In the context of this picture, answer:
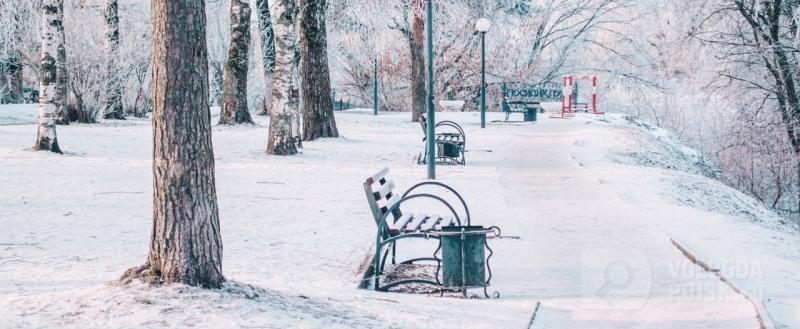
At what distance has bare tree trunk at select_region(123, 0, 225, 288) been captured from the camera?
19.5 ft

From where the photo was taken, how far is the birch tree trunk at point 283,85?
17.2 metres

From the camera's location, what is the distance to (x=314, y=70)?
2056cm

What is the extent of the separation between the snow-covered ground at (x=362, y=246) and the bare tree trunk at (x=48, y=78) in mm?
543

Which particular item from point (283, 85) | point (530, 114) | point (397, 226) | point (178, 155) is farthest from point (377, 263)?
point (530, 114)

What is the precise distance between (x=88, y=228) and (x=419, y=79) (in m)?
22.1

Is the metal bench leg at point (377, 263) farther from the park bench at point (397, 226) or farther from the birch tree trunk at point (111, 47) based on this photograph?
the birch tree trunk at point (111, 47)

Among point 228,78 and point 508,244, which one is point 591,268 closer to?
point 508,244

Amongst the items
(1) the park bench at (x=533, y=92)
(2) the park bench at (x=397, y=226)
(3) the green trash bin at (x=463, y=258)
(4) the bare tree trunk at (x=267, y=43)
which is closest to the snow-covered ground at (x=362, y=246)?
(3) the green trash bin at (x=463, y=258)

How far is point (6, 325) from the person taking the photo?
5254mm

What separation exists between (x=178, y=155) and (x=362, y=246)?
353cm

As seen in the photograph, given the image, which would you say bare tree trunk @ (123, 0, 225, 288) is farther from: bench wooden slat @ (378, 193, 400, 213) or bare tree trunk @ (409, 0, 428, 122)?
bare tree trunk @ (409, 0, 428, 122)

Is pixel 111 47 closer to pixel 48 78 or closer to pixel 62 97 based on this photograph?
pixel 62 97

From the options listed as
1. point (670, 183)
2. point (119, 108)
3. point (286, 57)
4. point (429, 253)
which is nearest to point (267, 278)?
point (429, 253)

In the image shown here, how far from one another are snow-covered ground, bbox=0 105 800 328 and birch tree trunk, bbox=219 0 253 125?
6263 mm
